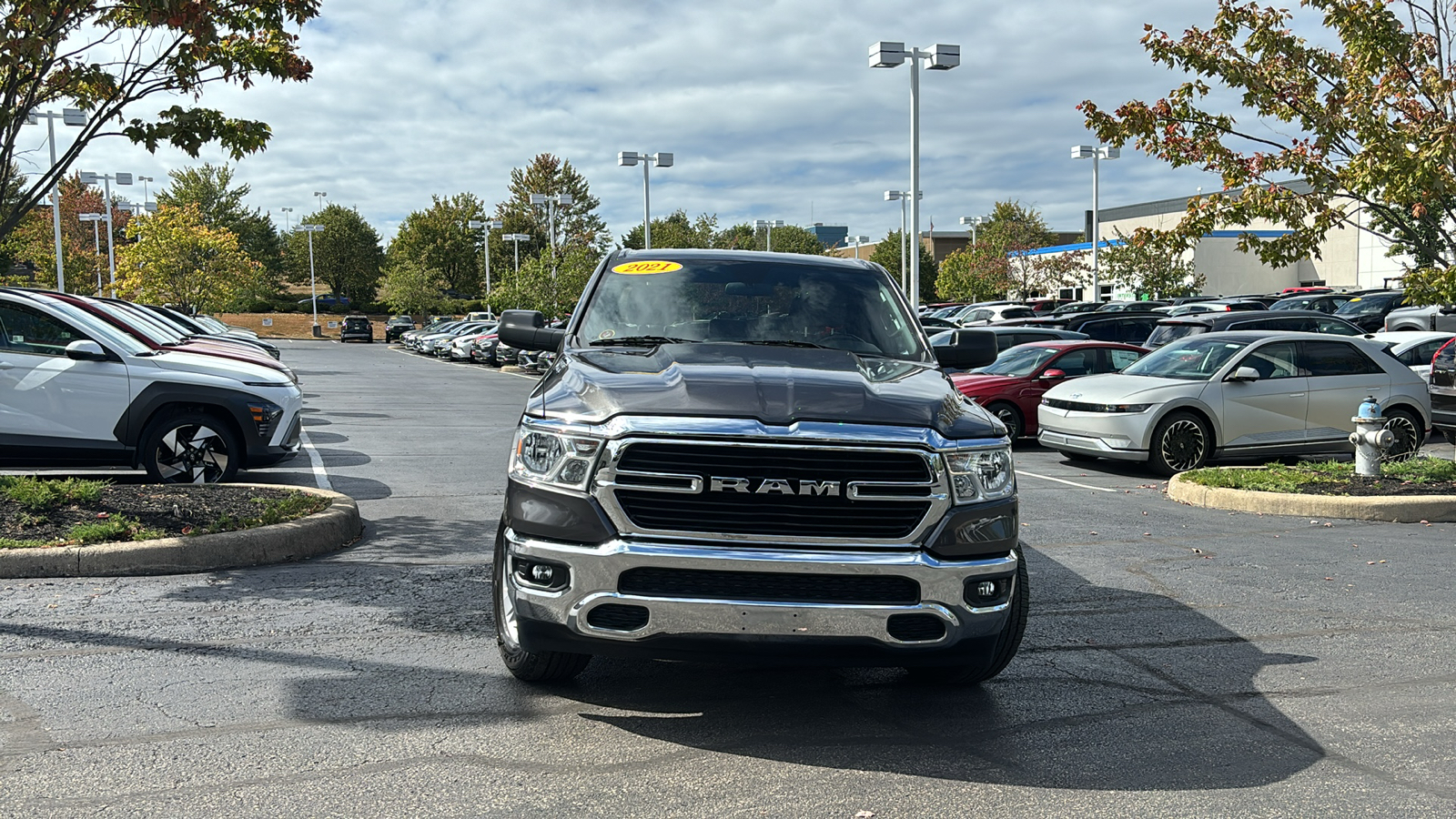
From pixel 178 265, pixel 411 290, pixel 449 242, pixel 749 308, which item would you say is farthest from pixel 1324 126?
pixel 449 242

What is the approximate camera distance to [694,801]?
3936 mm

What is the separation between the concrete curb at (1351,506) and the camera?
32.2 feet

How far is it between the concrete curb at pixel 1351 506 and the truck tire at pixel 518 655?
721 centimetres

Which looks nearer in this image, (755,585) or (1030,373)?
(755,585)

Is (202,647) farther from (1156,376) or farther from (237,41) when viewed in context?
(1156,376)

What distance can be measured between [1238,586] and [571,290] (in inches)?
Answer: 1503

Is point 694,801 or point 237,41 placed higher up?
point 237,41

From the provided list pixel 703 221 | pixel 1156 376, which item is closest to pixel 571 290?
pixel 1156 376

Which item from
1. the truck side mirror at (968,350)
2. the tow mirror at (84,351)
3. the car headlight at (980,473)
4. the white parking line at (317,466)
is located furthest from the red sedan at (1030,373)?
the car headlight at (980,473)

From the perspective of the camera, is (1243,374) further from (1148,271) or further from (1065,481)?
(1148,271)

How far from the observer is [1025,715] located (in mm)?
4824

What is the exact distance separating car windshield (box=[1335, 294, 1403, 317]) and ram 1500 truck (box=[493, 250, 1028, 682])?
28838mm

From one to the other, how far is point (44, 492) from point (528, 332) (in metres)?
3.94

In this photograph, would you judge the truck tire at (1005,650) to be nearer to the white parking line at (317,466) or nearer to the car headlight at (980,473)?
the car headlight at (980,473)
